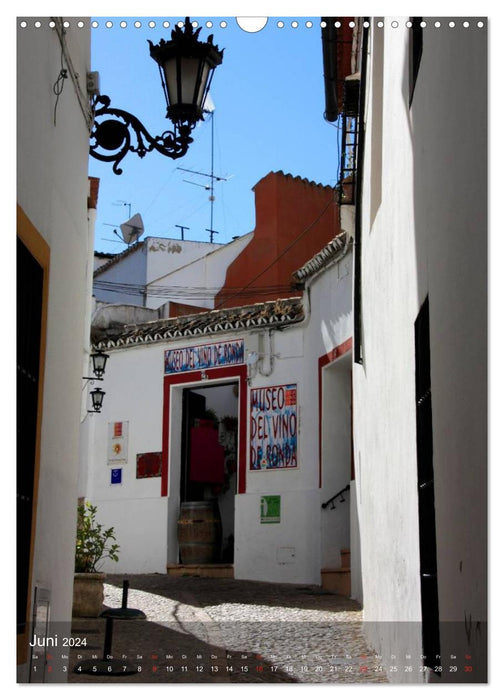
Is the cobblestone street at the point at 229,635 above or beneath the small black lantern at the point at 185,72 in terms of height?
beneath

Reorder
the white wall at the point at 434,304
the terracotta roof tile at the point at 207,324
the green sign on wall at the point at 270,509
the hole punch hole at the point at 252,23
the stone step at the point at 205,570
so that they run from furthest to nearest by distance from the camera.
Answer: the terracotta roof tile at the point at 207,324
the stone step at the point at 205,570
the green sign on wall at the point at 270,509
the white wall at the point at 434,304
the hole punch hole at the point at 252,23

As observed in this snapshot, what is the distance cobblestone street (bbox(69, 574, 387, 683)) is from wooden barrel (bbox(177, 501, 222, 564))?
676 millimetres

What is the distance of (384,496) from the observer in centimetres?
617

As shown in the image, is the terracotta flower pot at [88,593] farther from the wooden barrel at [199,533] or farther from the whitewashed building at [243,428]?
the wooden barrel at [199,533]

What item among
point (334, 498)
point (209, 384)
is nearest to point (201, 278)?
point (209, 384)

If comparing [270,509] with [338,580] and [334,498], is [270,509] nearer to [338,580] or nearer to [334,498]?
[334,498]

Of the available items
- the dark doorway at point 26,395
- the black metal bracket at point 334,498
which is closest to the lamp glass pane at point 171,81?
the dark doorway at point 26,395

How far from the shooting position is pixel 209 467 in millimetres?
15438

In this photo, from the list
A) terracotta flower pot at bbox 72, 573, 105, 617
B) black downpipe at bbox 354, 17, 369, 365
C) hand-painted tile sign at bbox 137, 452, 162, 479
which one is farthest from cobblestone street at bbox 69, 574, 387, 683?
black downpipe at bbox 354, 17, 369, 365

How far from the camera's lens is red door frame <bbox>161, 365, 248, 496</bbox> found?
47.5 ft

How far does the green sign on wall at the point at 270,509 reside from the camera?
13875 millimetres

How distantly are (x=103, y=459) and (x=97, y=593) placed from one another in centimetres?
669

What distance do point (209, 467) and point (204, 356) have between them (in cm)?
169

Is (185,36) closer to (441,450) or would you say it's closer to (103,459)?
(441,450)
